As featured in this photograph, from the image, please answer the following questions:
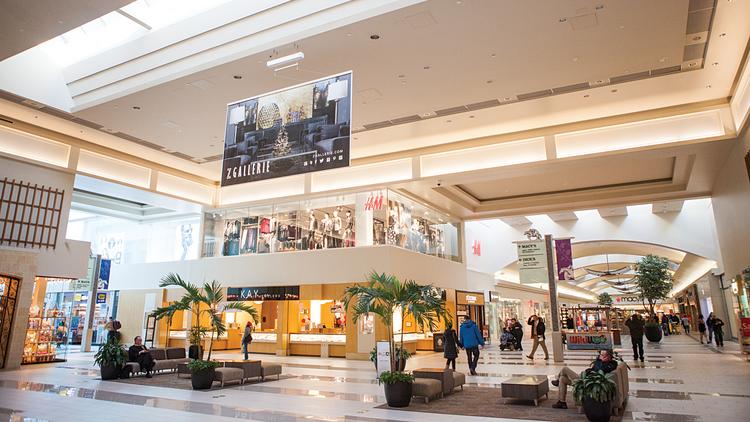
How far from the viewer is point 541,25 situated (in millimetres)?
8320

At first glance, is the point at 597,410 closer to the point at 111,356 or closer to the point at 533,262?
the point at 533,262

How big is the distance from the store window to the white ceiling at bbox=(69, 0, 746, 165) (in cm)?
485

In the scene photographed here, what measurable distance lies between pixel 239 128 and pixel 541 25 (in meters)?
5.69

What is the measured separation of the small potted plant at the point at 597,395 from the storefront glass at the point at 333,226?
33.5ft

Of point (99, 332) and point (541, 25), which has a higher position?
point (541, 25)

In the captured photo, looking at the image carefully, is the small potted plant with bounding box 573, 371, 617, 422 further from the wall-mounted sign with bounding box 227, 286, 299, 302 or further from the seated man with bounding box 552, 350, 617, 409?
the wall-mounted sign with bounding box 227, 286, 299, 302

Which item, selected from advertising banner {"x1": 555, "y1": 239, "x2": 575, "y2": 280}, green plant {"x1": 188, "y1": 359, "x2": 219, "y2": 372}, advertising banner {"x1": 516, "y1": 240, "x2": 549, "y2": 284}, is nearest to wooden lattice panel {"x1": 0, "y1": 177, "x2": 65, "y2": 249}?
green plant {"x1": 188, "y1": 359, "x2": 219, "y2": 372}

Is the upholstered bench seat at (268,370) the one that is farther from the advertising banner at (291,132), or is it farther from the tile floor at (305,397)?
the advertising banner at (291,132)

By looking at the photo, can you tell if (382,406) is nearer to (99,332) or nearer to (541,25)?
(541,25)

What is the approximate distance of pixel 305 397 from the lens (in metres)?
8.23

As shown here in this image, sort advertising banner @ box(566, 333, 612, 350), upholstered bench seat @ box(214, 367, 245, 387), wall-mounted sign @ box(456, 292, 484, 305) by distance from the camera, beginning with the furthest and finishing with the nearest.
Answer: wall-mounted sign @ box(456, 292, 484, 305)
advertising banner @ box(566, 333, 612, 350)
upholstered bench seat @ box(214, 367, 245, 387)

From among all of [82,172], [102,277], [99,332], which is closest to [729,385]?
[82,172]

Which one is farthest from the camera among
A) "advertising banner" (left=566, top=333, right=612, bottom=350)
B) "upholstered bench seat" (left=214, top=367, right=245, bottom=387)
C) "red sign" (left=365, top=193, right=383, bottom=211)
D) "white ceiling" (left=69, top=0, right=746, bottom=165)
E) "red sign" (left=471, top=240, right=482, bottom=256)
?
"red sign" (left=471, top=240, right=482, bottom=256)

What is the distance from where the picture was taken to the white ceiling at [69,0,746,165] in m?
8.04
